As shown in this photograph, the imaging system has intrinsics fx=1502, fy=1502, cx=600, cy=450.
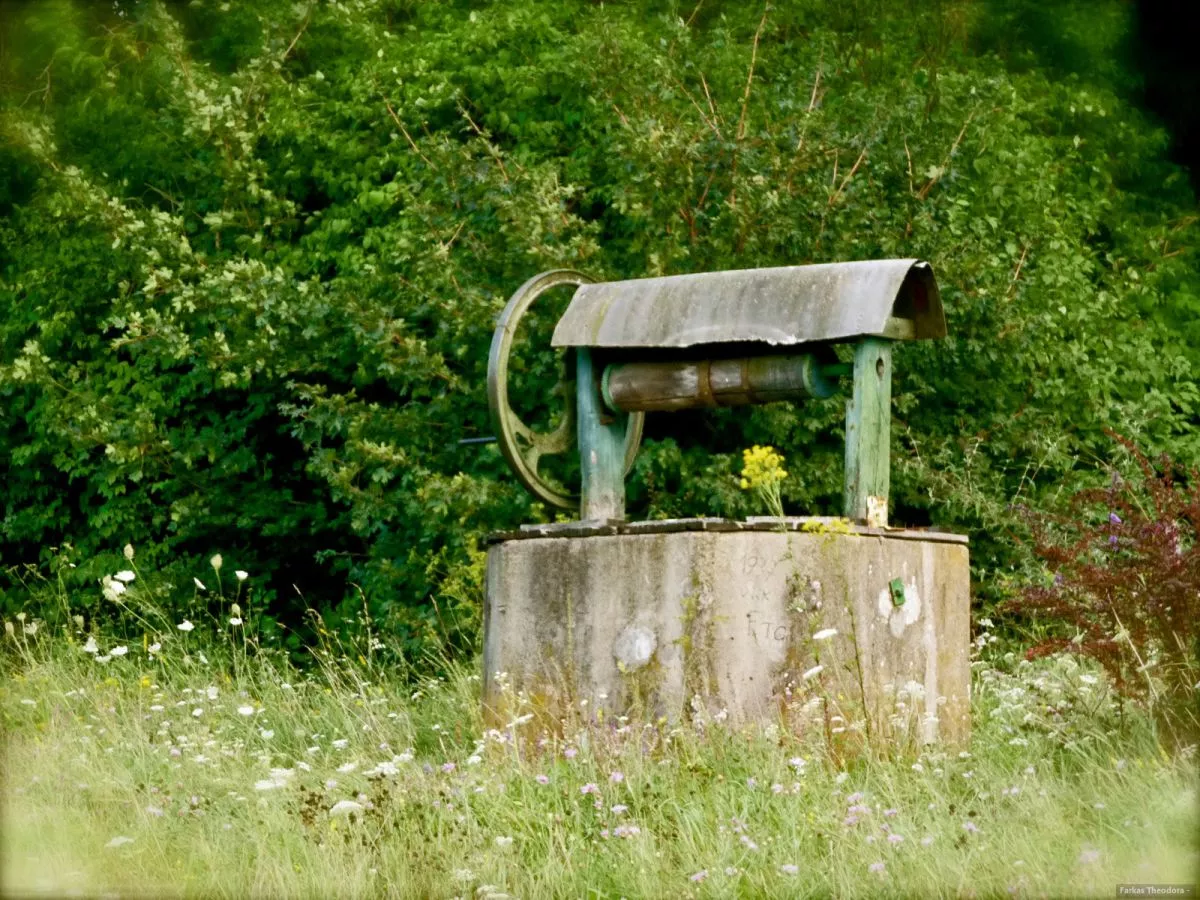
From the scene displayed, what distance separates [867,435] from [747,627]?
3.15ft

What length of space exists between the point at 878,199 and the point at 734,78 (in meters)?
1.43

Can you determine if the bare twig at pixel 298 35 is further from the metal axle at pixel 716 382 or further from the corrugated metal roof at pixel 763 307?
the metal axle at pixel 716 382

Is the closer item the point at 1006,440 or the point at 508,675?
the point at 508,675

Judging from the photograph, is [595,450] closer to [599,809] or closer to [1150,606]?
[599,809]

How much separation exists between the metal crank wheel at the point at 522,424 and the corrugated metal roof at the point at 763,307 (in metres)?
0.23

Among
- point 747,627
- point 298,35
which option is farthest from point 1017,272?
point 298,35

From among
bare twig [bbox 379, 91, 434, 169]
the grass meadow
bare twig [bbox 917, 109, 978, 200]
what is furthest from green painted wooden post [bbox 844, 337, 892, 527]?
bare twig [bbox 379, 91, 434, 169]

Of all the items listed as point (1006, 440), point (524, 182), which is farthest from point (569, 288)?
point (1006, 440)

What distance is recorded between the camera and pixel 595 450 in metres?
6.30

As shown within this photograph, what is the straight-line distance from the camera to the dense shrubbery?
335 inches

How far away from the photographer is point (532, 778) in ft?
16.7

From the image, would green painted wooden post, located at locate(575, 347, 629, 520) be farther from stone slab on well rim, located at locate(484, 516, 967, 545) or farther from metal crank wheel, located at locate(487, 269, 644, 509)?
stone slab on well rim, located at locate(484, 516, 967, 545)

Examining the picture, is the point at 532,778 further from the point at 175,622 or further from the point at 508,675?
the point at 175,622

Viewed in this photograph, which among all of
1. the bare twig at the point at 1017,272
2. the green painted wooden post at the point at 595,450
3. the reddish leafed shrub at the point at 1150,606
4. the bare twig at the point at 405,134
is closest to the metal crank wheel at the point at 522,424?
the green painted wooden post at the point at 595,450
